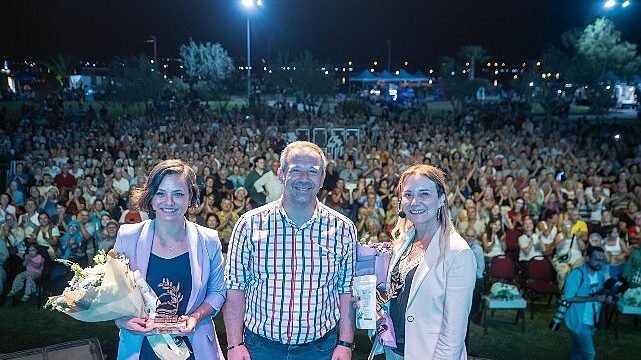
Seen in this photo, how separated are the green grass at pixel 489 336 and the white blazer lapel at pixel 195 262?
9.00 feet

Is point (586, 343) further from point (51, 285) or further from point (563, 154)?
point (563, 154)

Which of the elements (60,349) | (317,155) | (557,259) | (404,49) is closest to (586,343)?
(557,259)

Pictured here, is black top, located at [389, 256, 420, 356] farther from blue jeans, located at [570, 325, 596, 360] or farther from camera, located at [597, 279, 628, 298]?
camera, located at [597, 279, 628, 298]

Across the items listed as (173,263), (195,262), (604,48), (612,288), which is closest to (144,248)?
(173,263)

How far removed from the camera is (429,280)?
8.75 feet

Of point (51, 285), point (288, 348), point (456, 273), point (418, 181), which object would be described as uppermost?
point (418, 181)

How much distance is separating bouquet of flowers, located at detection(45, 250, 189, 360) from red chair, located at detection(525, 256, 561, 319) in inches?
200

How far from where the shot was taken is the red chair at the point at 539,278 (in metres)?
6.37

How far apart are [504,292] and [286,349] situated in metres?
3.87

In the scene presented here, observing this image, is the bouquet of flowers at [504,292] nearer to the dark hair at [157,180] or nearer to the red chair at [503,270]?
the red chair at [503,270]

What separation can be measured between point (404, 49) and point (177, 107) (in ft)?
181

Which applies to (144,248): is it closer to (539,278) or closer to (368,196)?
(539,278)

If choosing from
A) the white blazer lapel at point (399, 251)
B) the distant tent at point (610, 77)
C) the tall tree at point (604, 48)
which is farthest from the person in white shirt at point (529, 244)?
the tall tree at point (604, 48)

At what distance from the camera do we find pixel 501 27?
66.7 meters
